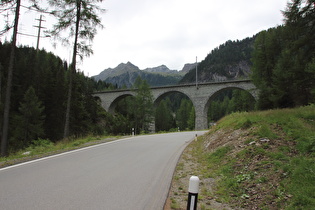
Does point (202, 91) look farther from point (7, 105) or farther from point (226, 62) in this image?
point (226, 62)

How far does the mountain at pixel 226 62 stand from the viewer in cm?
14938

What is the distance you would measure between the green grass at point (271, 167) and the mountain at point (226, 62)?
463 feet

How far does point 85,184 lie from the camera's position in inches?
162

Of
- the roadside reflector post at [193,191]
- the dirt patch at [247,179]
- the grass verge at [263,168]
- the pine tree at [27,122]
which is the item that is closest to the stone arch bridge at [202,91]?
the pine tree at [27,122]

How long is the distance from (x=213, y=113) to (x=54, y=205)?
79.5 meters

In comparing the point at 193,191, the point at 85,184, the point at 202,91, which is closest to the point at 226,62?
the point at 202,91

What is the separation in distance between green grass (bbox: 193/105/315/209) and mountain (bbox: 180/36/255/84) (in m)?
141

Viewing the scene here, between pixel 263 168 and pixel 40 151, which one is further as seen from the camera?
pixel 40 151

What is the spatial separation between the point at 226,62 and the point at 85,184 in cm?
16366

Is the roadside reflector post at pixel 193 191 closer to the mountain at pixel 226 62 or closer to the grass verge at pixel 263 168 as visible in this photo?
the grass verge at pixel 263 168

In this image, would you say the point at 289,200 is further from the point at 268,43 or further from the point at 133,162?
the point at 268,43

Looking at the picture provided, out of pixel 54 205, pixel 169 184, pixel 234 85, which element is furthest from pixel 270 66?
pixel 54 205

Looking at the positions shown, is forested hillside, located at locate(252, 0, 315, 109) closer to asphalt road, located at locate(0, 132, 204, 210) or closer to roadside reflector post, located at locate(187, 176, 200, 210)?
asphalt road, located at locate(0, 132, 204, 210)

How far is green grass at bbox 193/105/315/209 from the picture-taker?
334 centimetres
